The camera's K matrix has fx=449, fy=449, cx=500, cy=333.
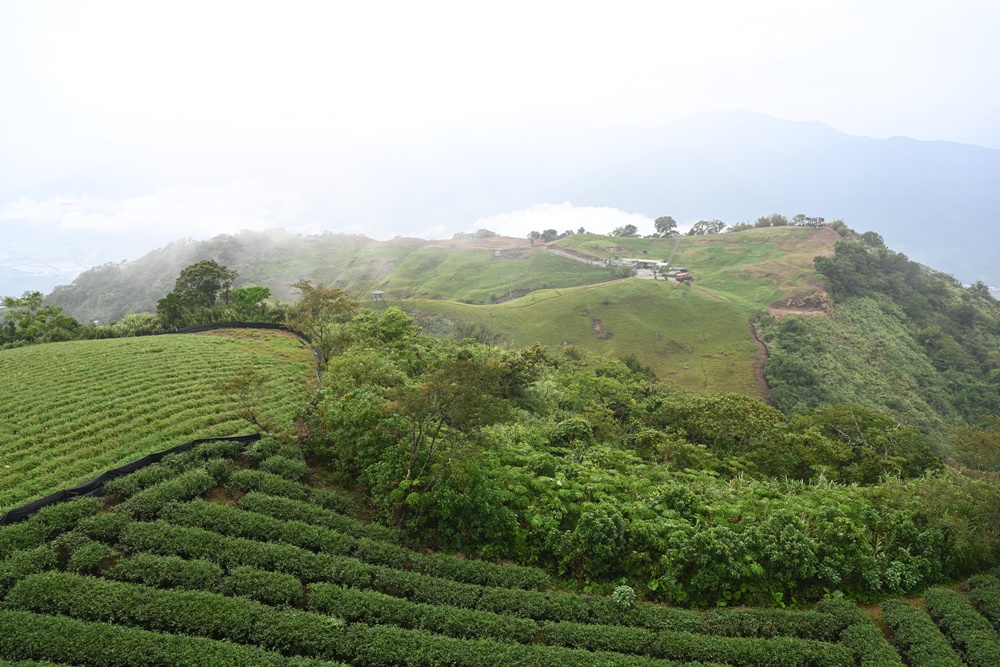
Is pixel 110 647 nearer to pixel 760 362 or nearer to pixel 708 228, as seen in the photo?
pixel 760 362

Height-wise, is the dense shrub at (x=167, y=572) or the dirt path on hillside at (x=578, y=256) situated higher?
the dirt path on hillside at (x=578, y=256)

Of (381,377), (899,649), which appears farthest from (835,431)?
(381,377)

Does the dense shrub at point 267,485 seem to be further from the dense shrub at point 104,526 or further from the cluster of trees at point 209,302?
the cluster of trees at point 209,302

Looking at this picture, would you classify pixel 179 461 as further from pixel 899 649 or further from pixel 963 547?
pixel 963 547

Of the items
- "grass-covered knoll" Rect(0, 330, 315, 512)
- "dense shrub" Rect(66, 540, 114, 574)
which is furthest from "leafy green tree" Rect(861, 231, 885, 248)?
"dense shrub" Rect(66, 540, 114, 574)

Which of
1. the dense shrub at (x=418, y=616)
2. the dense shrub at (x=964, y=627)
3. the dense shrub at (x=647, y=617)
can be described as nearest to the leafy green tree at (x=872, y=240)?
the dense shrub at (x=964, y=627)

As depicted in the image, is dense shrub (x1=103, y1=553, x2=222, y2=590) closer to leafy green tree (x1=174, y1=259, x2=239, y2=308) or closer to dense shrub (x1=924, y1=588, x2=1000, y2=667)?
dense shrub (x1=924, y1=588, x2=1000, y2=667)

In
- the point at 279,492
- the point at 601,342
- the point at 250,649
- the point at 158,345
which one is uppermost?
the point at 158,345

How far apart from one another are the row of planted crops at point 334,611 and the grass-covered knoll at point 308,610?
3 cm

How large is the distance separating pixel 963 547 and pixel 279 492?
18.9m

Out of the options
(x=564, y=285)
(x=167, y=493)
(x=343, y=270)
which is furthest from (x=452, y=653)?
(x=343, y=270)

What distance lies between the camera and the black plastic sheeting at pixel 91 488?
11141 millimetres

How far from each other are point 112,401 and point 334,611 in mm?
15721

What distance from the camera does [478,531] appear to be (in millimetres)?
12469
